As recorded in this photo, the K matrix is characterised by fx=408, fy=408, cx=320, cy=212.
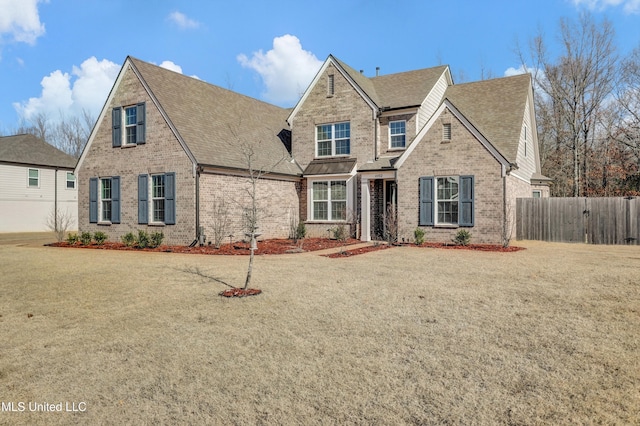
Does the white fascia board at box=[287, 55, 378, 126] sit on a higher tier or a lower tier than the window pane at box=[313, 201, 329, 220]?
higher

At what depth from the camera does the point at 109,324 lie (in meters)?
5.78

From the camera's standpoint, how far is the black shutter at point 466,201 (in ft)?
51.8

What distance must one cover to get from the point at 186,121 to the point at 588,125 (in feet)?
93.0

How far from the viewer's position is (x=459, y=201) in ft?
52.5

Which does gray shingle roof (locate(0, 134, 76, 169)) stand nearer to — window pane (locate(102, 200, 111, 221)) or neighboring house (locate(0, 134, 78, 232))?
neighboring house (locate(0, 134, 78, 232))

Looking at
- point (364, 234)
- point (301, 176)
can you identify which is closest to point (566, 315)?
point (364, 234)

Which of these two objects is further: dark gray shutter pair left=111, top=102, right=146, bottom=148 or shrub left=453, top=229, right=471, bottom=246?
dark gray shutter pair left=111, top=102, right=146, bottom=148

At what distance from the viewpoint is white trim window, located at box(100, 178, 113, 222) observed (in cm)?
1870

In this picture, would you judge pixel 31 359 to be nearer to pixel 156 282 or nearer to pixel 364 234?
pixel 156 282

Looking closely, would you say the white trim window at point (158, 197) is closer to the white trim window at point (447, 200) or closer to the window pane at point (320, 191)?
the window pane at point (320, 191)

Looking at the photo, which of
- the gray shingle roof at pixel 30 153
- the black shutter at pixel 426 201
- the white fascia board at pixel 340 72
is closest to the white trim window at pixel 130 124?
the white fascia board at pixel 340 72

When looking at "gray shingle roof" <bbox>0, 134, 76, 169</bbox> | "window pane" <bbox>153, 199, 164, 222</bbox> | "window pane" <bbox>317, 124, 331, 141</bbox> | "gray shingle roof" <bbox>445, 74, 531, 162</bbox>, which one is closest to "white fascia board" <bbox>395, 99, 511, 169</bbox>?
"gray shingle roof" <bbox>445, 74, 531, 162</bbox>

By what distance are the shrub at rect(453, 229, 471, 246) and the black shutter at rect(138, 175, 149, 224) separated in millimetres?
12673

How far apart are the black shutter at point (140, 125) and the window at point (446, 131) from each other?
12.5 metres
